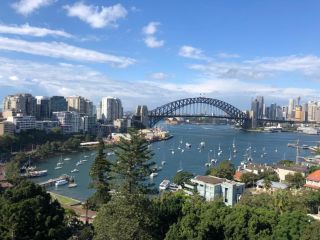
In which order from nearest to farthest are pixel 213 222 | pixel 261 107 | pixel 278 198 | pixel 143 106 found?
pixel 213 222 < pixel 278 198 < pixel 143 106 < pixel 261 107

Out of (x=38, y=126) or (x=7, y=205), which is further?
(x=38, y=126)

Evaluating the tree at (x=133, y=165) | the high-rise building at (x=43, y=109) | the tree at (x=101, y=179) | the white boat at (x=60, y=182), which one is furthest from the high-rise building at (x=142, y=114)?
the tree at (x=133, y=165)

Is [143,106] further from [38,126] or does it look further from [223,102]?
[38,126]

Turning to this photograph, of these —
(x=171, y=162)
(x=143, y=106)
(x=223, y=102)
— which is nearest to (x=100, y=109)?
(x=143, y=106)

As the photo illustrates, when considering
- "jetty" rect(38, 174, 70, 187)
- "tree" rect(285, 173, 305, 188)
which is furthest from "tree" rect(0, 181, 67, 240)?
"tree" rect(285, 173, 305, 188)

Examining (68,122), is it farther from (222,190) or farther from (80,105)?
(222,190)

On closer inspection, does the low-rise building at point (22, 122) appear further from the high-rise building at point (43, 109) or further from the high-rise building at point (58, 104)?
the high-rise building at point (58, 104)

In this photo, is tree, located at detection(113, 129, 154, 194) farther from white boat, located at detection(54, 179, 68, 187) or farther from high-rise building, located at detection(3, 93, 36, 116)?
high-rise building, located at detection(3, 93, 36, 116)
